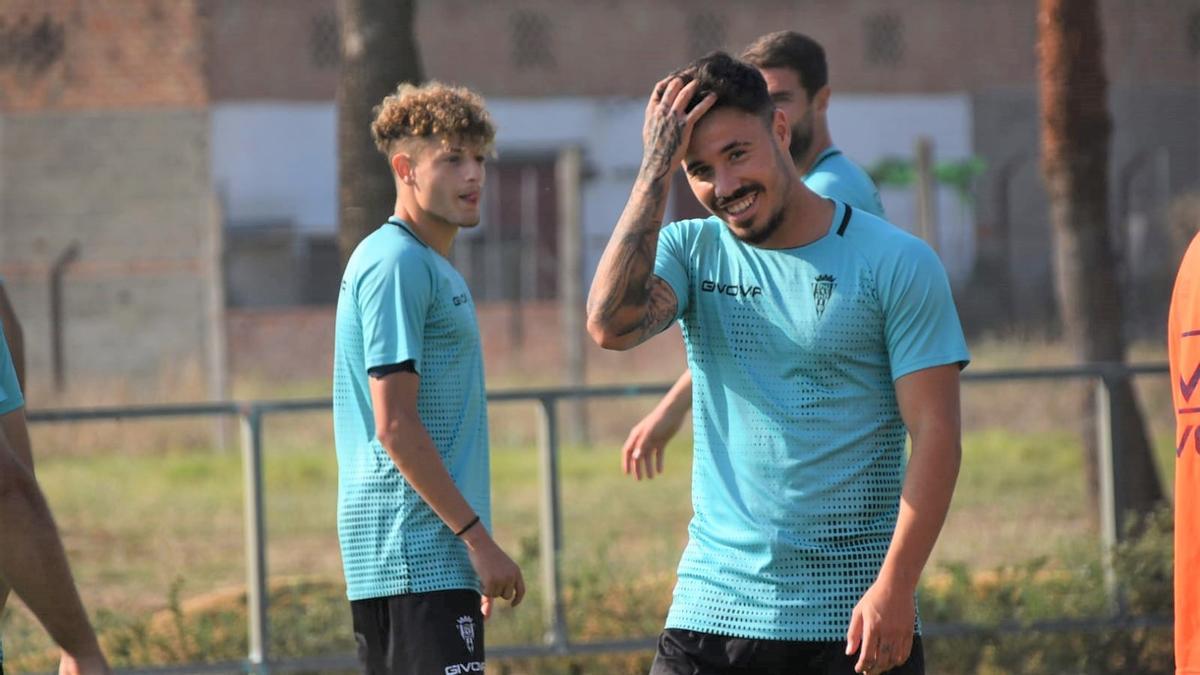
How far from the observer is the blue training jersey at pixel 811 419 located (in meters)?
3.62

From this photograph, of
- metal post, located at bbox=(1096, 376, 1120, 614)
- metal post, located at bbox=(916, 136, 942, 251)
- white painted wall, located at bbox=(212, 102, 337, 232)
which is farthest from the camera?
white painted wall, located at bbox=(212, 102, 337, 232)

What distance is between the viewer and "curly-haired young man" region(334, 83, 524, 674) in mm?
4285

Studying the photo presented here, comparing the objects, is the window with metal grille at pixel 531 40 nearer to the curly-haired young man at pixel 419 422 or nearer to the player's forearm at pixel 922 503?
the curly-haired young man at pixel 419 422

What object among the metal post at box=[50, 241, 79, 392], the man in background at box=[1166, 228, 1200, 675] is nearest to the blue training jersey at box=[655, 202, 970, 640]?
the man in background at box=[1166, 228, 1200, 675]

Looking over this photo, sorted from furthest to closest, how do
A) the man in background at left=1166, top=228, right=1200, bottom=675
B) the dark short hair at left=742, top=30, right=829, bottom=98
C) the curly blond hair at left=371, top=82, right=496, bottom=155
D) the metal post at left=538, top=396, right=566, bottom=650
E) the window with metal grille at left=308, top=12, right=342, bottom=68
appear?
the window with metal grille at left=308, top=12, right=342, bottom=68, the metal post at left=538, top=396, right=566, bottom=650, the dark short hair at left=742, top=30, right=829, bottom=98, the curly blond hair at left=371, top=82, right=496, bottom=155, the man in background at left=1166, top=228, right=1200, bottom=675

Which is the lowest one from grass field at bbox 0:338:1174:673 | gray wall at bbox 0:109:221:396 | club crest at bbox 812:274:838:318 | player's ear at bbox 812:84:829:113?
grass field at bbox 0:338:1174:673

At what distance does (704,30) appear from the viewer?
3117 cm

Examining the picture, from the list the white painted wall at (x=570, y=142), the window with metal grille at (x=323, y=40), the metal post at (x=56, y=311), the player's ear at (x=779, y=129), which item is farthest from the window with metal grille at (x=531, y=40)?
the player's ear at (x=779, y=129)

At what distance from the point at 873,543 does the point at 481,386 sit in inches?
51.3

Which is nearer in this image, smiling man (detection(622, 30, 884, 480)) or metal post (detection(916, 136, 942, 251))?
smiling man (detection(622, 30, 884, 480))

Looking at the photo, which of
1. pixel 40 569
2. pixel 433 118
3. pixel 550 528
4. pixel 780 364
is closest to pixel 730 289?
pixel 780 364

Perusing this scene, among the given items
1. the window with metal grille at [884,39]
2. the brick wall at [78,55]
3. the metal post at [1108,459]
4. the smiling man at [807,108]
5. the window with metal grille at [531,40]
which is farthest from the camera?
the window with metal grille at [884,39]

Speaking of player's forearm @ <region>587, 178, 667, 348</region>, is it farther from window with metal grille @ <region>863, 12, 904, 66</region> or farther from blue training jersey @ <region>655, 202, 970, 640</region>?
window with metal grille @ <region>863, 12, 904, 66</region>

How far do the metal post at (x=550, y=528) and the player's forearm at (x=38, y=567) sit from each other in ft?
14.8
